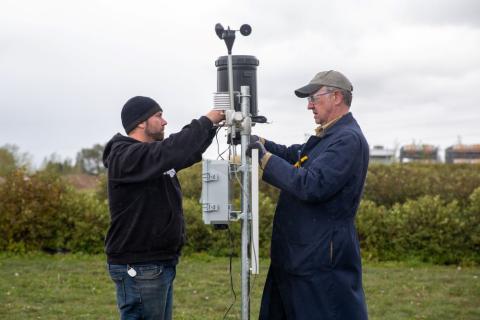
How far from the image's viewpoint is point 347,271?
412cm

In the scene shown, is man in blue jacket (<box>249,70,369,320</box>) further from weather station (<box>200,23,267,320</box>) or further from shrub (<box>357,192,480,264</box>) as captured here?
shrub (<box>357,192,480,264</box>)

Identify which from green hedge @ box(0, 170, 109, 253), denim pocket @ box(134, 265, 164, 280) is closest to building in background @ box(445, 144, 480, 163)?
green hedge @ box(0, 170, 109, 253)

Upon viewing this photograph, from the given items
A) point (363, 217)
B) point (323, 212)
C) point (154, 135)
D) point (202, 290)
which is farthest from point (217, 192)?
point (363, 217)

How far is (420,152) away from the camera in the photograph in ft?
61.3

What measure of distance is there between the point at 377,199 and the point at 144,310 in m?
8.73

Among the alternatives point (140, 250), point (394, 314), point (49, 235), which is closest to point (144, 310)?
point (140, 250)

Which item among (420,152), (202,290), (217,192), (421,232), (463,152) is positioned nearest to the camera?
(217,192)

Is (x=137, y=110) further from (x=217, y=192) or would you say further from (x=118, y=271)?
(x=118, y=271)

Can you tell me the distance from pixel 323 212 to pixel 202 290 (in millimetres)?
4595

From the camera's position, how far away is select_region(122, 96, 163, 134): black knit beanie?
4.18m

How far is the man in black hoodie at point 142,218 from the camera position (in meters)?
3.95

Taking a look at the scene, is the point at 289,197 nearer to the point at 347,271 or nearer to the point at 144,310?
the point at 347,271

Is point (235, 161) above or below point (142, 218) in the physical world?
above

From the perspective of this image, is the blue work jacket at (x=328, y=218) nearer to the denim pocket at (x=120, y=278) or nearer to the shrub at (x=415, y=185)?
the denim pocket at (x=120, y=278)
